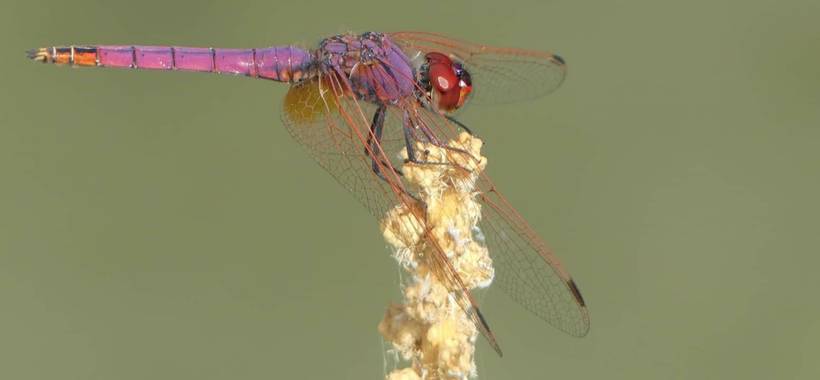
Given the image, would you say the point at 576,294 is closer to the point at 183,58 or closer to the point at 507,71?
the point at 507,71

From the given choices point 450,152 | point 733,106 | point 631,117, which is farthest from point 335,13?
point 450,152

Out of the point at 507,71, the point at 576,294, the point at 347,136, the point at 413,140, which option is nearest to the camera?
the point at 576,294

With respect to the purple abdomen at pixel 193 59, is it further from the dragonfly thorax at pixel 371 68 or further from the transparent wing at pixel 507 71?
the transparent wing at pixel 507 71

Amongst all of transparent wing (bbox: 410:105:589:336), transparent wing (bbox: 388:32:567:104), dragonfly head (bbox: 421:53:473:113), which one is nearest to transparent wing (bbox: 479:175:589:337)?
transparent wing (bbox: 410:105:589:336)

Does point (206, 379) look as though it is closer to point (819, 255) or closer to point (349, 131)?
point (349, 131)

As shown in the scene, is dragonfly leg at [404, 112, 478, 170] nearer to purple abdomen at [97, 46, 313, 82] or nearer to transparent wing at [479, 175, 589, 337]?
transparent wing at [479, 175, 589, 337]

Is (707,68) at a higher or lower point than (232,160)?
higher

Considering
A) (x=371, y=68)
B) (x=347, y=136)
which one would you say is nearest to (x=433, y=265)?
(x=347, y=136)
